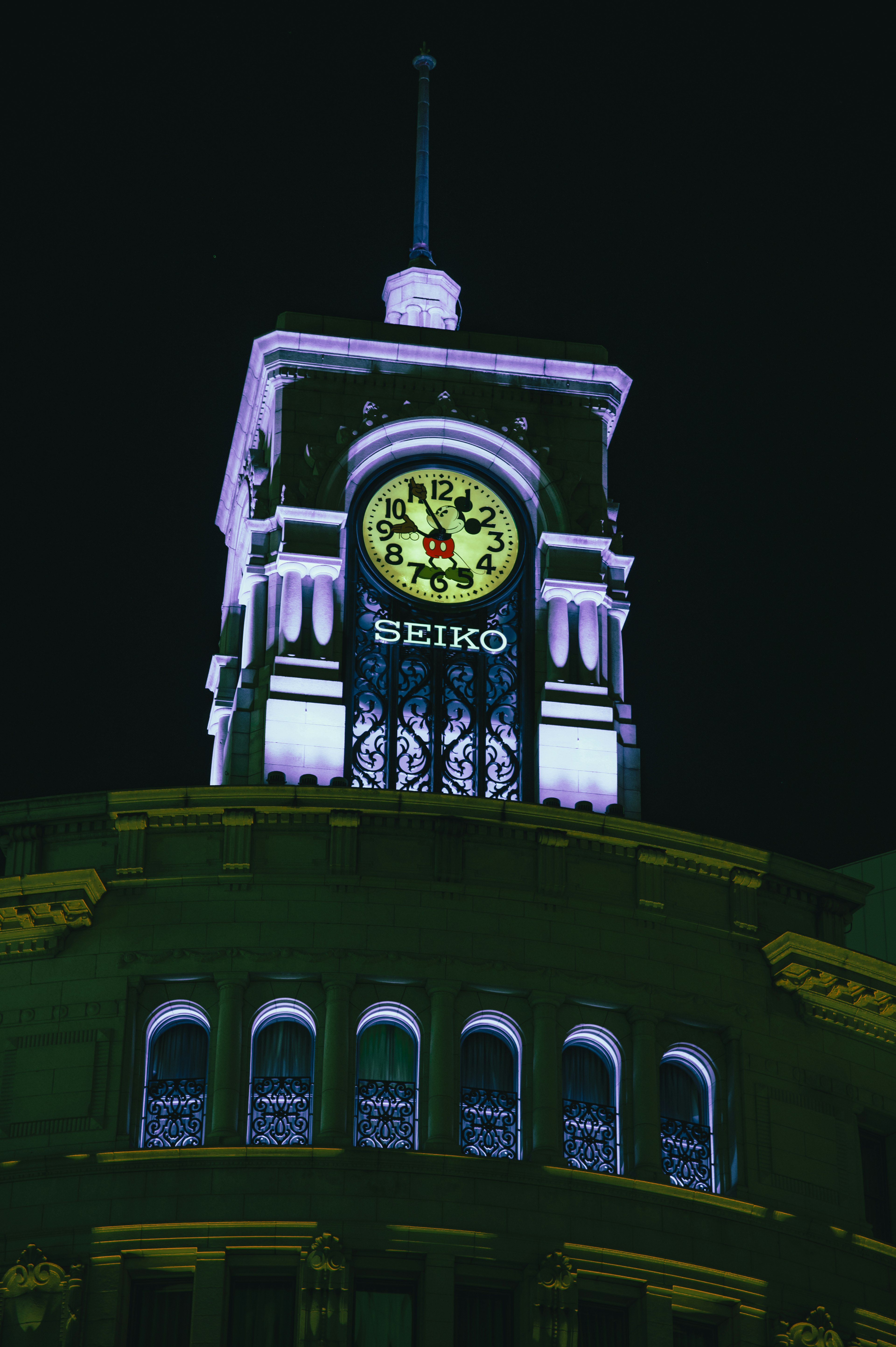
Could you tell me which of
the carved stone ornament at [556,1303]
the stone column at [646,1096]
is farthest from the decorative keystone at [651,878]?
the carved stone ornament at [556,1303]

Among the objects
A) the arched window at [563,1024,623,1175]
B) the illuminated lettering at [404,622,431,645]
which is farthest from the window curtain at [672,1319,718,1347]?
the illuminated lettering at [404,622,431,645]

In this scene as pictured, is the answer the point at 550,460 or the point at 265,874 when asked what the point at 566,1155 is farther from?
the point at 550,460

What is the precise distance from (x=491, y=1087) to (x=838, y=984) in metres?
7.04

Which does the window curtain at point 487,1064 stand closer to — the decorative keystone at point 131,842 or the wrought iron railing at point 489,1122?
the wrought iron railing at point 489,1122

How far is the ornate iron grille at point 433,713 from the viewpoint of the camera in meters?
53.7

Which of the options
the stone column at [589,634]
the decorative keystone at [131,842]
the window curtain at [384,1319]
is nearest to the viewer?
the window curtain at [384,1319]

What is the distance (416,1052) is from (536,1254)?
412cm

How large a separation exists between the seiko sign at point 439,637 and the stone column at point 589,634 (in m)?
1.56

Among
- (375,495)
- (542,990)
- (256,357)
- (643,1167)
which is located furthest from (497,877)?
(256,357)

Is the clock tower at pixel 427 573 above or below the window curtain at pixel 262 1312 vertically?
above

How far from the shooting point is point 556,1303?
4600 centimetres

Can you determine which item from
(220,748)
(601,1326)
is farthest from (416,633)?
(601,1326)

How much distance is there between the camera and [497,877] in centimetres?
4962

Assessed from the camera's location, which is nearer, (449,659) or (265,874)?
(265,874)
